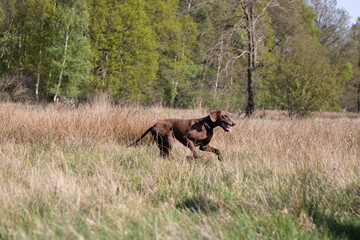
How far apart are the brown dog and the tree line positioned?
288 inches

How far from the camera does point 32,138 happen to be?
6.14 m

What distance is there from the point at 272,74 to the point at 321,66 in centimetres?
245

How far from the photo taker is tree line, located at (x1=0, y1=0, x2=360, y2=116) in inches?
645

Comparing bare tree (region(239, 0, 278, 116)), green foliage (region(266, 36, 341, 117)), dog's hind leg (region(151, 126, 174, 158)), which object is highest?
bare tree (region(239, 0, 278, 116))

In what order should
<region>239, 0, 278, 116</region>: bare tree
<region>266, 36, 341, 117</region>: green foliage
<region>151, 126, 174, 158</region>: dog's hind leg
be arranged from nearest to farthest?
<region>151, 126, 174, 158</region>: dog's hind leg < <region>239, 0, 278, 116</region>: bare tree < <region>266, 36, 341, 117</region>: green foliage

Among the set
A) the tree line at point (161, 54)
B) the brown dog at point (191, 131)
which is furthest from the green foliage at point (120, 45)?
the brown dog at point (191, 131)

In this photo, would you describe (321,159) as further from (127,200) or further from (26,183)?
(26,183)

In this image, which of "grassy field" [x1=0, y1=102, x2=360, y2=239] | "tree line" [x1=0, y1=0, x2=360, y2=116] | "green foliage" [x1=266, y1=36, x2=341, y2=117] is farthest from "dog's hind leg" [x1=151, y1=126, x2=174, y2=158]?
"green foliage" [x1=266, y1=36, x2=341, y2=117]

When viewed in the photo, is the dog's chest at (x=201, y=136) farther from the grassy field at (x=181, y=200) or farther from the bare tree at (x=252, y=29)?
the bare tree at (x=252, y=29)

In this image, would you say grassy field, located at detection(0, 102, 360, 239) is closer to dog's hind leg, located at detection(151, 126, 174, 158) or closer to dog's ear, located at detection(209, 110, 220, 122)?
dog's hind leg, located at detection(151, 126, 174, 158)

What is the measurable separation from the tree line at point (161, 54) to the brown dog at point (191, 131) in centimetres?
732

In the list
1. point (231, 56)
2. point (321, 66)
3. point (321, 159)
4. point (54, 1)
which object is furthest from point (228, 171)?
point (54, 1)

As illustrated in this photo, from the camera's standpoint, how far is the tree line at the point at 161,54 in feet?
53.8

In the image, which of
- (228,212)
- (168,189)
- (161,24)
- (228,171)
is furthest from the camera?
(161,24)
